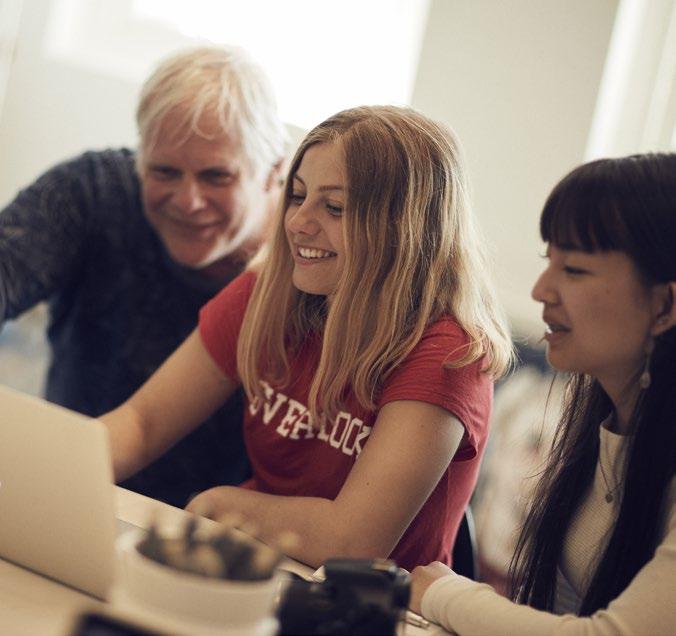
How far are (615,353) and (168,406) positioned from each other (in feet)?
2.71

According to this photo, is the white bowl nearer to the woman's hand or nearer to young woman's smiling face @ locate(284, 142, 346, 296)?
the woman's hand

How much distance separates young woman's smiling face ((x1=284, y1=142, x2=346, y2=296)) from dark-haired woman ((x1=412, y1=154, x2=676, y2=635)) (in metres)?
0.38

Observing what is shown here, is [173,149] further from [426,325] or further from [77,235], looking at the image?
[426,325]

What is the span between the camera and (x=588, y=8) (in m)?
2.77

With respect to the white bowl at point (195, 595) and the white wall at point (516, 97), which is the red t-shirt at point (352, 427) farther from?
the white wall at point (516, 97)

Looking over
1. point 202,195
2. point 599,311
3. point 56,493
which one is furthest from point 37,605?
point 202,195

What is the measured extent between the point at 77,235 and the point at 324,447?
2.87 feet

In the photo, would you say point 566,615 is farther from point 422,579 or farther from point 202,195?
point 202,195

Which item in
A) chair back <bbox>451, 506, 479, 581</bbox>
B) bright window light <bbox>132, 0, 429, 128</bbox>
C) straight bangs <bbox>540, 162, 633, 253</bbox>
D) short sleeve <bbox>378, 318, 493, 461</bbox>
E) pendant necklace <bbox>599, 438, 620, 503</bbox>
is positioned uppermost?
bright window light <bbox>132, 0, 429, 128</bbox>

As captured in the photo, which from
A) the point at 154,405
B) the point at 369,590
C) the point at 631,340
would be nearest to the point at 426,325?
the point at 631,340

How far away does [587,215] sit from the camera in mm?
1272

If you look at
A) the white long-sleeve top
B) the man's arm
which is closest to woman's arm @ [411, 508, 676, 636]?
the white long-sleeve top

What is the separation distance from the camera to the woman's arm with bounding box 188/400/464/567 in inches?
54.9

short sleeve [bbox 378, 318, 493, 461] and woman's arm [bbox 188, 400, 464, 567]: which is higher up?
short sleeve [bbox 378, 318, 493, 461]
